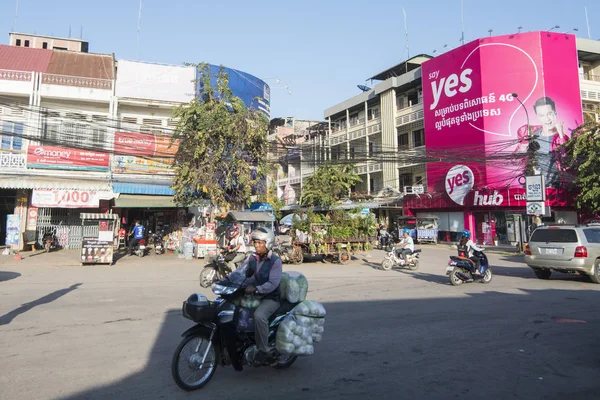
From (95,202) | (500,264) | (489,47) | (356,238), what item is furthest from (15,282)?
(489,47)

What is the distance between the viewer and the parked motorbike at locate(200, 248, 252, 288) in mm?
11195

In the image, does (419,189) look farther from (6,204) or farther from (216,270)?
(6,204)

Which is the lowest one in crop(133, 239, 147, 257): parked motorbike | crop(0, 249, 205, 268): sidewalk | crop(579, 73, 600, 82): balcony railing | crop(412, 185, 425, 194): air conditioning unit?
crop(0, 249, 205, 268): sidewalk

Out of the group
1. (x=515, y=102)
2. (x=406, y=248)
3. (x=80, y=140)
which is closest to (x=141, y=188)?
(x=80, y=140)

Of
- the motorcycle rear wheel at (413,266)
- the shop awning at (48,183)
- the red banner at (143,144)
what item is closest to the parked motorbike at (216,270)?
the motorcycle rear wheel at (413,266)

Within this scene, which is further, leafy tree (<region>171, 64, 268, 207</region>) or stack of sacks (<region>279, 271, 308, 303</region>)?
leafy tree (<region>171, 64, 268, 207</region>)

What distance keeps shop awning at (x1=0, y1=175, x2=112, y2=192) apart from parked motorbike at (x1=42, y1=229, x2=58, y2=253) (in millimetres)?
2692

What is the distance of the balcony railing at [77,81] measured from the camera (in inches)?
863

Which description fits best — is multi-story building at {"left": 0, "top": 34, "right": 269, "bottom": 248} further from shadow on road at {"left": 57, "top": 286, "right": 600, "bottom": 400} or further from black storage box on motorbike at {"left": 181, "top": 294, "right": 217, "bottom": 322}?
black storage box on motorbike at {"left": 181, "top": 294, "right": 217, "bottom": 322}

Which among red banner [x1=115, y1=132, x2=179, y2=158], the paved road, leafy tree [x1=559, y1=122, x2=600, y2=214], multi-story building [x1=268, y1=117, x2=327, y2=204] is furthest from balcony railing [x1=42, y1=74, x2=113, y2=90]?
leafy tree [x1=559, y1=122, x2=600, y2=214]

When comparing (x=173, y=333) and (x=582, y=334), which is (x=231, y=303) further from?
(x=582, y=334)

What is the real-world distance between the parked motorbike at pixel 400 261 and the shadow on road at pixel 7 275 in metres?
12.5

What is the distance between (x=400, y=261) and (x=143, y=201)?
13.0 metres

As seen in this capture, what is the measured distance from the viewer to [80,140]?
840 inches
